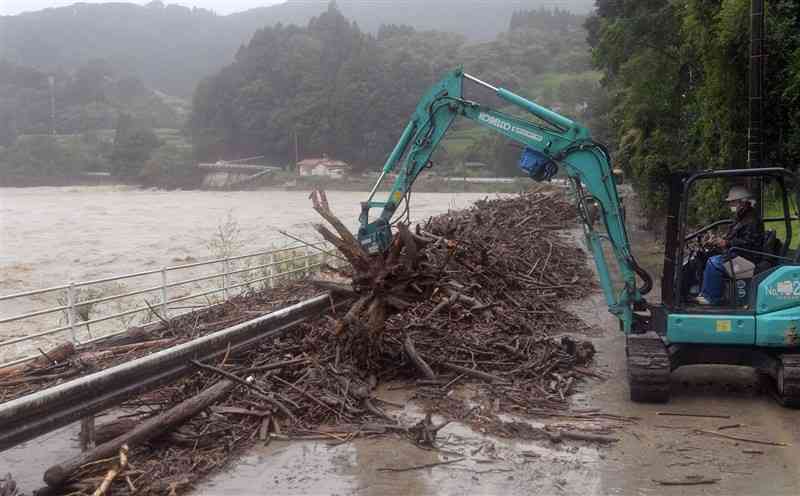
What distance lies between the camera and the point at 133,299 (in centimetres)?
2203

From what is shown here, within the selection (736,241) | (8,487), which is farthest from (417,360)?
(8,487)

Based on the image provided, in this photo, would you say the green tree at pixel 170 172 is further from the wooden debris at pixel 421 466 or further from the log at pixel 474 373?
the wooden debris at pixel 421 466

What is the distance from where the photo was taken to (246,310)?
522 inches

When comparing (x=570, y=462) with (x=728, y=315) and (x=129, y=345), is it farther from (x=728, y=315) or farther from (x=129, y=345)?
(x=129, y=345)

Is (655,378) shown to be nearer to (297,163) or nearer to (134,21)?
(297,163)

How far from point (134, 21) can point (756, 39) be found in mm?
199286

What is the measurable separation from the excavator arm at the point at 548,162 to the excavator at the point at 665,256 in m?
0.01

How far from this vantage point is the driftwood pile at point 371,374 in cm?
712

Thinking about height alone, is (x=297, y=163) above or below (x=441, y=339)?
above

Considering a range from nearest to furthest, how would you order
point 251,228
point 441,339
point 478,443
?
point 478,443 → point 441,339 → point 251,228

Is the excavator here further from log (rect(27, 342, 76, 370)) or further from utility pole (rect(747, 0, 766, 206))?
log (rect(27, 342, 76, 370))

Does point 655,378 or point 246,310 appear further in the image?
point 246,310

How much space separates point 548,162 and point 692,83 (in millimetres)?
18955

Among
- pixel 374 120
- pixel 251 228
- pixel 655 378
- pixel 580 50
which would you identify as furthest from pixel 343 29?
pixel 655 378
